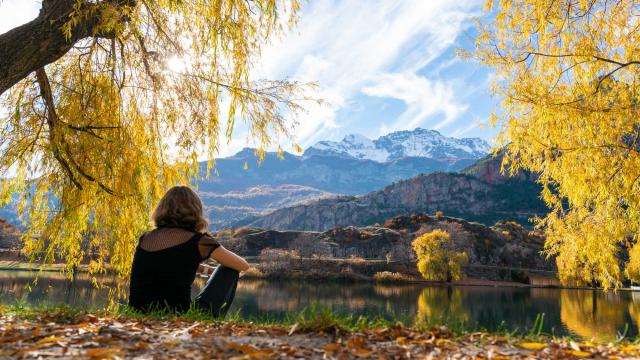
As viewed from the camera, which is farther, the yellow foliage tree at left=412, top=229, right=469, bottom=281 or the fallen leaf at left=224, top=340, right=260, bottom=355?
the yellow foliage tree at left=412, top=229, right=469, bottom=281

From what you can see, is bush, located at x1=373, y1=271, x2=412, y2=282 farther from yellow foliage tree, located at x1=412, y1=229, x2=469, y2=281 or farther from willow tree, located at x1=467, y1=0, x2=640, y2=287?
willow tree, located at x1=467, y1=0, x2=640, y2=287

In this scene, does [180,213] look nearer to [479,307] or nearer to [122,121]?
[122,121]

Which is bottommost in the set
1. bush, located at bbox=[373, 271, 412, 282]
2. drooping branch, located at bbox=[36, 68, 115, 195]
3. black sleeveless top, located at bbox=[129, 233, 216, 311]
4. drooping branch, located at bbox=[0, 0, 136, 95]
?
bush, located at bbox=[373, 271, 412, 282]

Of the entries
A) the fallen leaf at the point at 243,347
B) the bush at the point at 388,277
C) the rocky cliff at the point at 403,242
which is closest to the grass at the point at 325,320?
the fallen leaf at the point at 243,347

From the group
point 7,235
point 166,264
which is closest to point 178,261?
point 166,264

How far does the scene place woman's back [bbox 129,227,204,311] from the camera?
3.86 meters

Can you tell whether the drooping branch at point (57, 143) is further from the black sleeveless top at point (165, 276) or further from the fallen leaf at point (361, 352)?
the fallen leaf at point (361, 352)

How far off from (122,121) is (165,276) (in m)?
3.92

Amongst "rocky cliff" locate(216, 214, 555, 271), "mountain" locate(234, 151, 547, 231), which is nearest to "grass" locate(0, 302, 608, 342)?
"rocky cliff" locate(216, 214, 555, 271)

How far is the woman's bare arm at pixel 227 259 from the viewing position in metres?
3.89

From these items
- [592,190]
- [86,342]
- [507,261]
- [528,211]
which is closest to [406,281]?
[507,261]

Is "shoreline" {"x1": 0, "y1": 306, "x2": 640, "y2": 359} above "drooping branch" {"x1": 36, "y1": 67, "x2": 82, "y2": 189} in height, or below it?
below

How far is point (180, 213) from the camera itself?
3.97 m

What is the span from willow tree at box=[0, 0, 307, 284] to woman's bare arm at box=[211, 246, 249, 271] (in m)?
3.02
